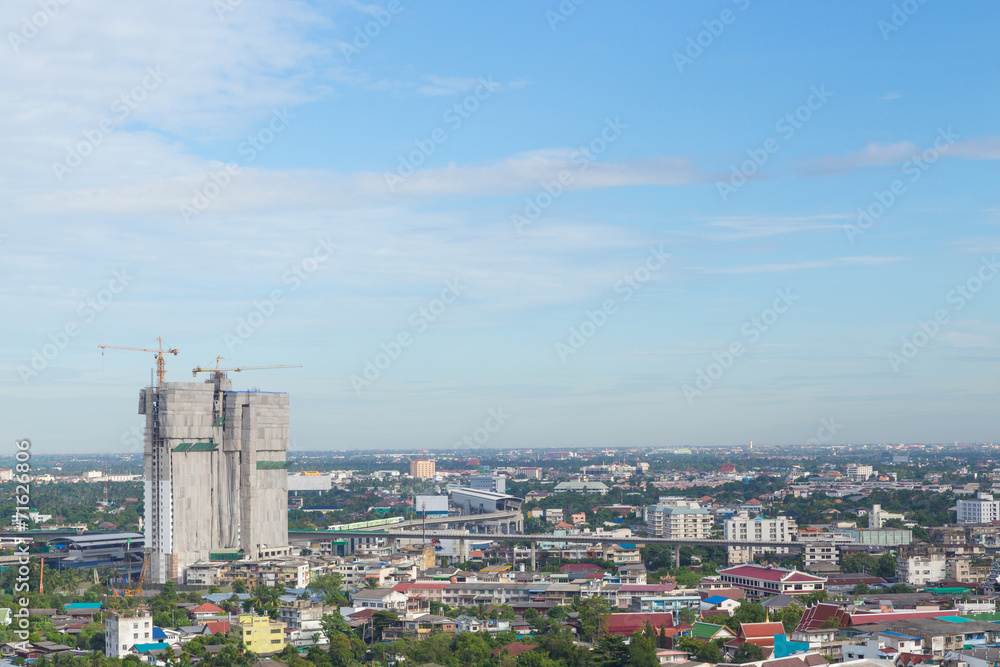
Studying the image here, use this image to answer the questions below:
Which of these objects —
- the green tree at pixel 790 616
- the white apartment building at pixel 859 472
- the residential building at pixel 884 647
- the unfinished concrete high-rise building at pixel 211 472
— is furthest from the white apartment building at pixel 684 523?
the white apartment building at pixel 859 472

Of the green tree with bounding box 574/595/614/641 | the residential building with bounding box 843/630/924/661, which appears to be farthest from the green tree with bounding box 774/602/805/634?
the green tree with bounding box 574/595/614/641

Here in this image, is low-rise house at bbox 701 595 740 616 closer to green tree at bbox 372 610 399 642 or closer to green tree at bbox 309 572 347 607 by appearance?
green tree at bbox 372 610 399 642

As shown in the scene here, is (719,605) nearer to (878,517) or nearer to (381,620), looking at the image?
(381,620)

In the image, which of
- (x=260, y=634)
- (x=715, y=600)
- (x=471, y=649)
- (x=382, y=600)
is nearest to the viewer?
(x=471, y=649)

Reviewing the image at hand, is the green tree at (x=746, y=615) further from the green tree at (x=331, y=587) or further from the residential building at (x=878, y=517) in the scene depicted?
the residential building at (x=878, y=517)

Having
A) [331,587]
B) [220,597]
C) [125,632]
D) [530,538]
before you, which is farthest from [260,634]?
[530,538]

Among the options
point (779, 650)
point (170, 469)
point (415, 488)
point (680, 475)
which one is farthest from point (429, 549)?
point (680, 475)
